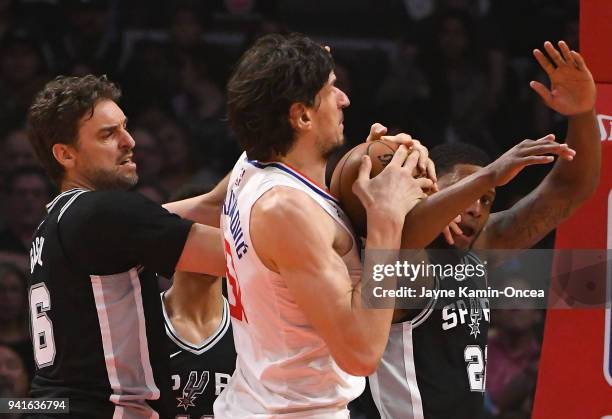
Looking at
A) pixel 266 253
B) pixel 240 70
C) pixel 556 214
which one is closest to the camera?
pixel 266 253

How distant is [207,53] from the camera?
761 cm

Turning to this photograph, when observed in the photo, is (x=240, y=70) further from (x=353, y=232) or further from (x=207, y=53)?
(x=207, y=53)

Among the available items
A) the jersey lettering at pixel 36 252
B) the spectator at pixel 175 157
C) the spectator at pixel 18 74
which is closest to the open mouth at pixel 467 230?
the jersey lettering at pixel 36 252

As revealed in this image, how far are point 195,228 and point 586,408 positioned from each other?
64.3 inches

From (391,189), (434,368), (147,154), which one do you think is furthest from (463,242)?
(147,154)

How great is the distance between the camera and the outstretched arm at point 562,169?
3.72 meters

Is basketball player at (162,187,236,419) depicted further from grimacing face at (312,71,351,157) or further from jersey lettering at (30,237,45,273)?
grimacing face at (312,71,351,157)

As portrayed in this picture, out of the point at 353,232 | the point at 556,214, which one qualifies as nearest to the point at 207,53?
the point at 556,214

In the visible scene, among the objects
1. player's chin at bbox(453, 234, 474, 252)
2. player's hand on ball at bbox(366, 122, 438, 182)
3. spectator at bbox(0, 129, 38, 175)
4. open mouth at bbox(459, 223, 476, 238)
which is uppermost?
spectator at bbox(0, 129, 38, 175)

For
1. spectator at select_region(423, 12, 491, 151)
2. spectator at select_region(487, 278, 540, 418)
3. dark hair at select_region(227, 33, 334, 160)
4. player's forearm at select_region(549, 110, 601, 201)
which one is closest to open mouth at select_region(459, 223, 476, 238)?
player's forearm at select_region(549, 110, 601, 201)

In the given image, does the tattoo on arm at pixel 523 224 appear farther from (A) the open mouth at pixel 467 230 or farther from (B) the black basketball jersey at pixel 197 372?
(B) the black basketball jersey at pixel 197 372

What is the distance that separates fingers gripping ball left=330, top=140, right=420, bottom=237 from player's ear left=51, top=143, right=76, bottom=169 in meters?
1.14

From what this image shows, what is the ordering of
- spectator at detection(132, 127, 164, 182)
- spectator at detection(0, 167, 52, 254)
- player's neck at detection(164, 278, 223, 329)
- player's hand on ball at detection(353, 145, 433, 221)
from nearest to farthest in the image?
1. player's hand on ball at detection(353, 145, 433, 221)
2. player's neck at detection(164, 278, 223, 329)
3. spectator at detection(0, 167, 52, 254)
4. spectator at detection(132, 127, 164, 182)

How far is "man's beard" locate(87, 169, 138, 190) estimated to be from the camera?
3.91m
